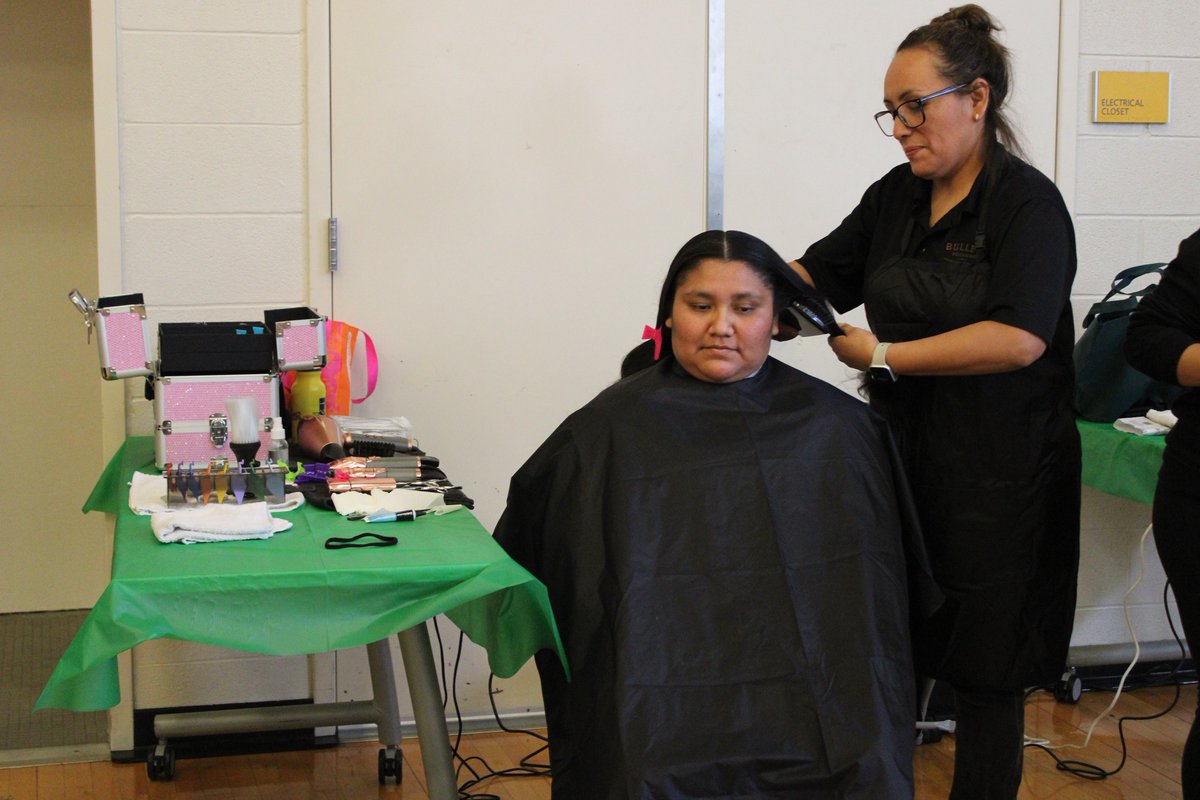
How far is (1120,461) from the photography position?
2.89 m

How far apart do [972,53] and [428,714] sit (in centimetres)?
132

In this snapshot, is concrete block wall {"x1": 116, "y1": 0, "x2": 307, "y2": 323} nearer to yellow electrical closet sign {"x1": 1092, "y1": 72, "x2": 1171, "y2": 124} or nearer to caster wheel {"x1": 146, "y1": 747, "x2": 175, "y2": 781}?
caster wheel {"x1": 146, "y1": 747, "x2": 175, "y2": 781}

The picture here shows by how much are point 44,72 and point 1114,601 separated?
3432 mm

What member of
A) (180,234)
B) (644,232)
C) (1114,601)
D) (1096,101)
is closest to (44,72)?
(180,234)

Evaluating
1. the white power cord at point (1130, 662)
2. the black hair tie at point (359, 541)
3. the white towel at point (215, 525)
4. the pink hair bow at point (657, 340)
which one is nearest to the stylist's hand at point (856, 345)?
the pink hair bow at point (657, 340)

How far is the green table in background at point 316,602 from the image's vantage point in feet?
5.15

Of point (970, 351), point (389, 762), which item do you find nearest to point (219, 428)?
point (389, 762)

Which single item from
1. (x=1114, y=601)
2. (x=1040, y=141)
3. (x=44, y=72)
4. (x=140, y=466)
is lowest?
(x=1114, y=601)

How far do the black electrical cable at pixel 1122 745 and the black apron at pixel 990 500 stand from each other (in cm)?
79

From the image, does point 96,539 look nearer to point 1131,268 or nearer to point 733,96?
point 733,96

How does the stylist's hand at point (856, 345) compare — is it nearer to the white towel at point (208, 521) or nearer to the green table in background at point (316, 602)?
the green table in background at point (316, 602)

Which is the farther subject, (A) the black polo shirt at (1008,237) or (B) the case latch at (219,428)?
(B) the case latch at (219,428)

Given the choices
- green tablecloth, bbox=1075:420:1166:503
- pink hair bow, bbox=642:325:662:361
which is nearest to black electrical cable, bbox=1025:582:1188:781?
green tablecloth, bbox=1075:420:1166:503

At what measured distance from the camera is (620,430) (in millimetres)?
1977
